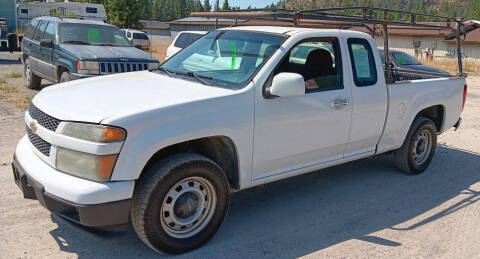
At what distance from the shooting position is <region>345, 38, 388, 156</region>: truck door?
5.03 meters

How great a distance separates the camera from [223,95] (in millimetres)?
3916

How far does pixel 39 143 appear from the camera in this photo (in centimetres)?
375

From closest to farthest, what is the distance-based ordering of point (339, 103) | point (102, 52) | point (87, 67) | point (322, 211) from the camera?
point (339, 103) → point (322, 211) → point (87, 67) → point (102, 52)

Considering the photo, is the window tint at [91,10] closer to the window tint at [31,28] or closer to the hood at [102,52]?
the window tint at [31,28]

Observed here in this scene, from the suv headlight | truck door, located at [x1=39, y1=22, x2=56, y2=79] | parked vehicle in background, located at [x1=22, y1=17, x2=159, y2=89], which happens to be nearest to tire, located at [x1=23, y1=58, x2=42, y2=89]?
parked vehicle in background, located at [x1=22, y1=17, x2=159, y2=89]

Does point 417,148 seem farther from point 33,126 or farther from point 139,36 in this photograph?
point 139,36

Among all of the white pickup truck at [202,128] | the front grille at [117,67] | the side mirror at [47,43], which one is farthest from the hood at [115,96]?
the side mirror at [47,43]

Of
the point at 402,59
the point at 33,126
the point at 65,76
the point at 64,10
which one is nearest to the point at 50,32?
the point at 65,76

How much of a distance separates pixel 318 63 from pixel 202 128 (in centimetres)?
176

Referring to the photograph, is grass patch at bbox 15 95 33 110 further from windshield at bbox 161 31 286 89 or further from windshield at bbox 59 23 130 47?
windshield at bbox 161 31 286 89

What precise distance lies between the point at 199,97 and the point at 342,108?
5.74ft

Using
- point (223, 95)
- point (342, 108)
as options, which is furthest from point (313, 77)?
point (223, 95)

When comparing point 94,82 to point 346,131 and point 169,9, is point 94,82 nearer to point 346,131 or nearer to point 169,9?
point 346,131

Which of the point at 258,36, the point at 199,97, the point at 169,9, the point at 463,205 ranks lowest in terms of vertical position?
the point at 463,205
